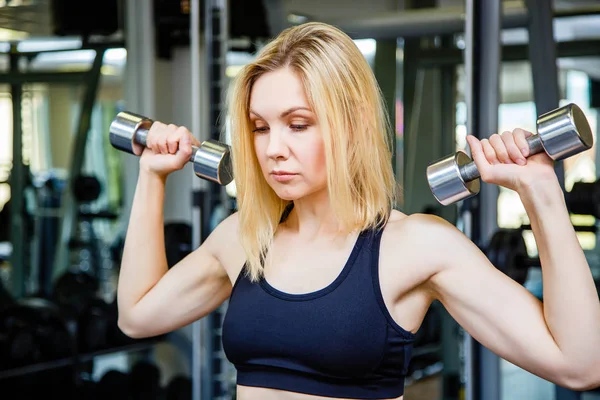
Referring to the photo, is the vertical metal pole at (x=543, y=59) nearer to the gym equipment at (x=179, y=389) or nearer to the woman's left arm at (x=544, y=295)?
the woman's left arm at (x=544, y=295)

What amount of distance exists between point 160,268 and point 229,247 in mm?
156

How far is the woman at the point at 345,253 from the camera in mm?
1000

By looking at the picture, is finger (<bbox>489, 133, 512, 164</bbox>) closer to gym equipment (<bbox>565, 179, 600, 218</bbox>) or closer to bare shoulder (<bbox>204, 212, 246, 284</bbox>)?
bare shoulder (<bbox>204, 212, 246, 284</bbox>)

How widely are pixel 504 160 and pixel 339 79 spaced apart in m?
0.27

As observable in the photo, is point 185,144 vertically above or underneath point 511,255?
above

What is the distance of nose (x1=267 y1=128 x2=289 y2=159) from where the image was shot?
1.11 m

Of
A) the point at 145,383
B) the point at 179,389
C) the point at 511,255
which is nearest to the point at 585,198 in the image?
the point at 511,255

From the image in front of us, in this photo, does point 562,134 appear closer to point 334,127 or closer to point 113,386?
point 334,127

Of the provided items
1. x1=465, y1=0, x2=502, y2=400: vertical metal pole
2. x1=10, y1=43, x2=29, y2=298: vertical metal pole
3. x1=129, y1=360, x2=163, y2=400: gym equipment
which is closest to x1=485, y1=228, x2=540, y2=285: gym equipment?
x1=465, y1=0, x2=502, y2=400: vertical metal pole

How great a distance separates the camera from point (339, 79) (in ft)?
3.62

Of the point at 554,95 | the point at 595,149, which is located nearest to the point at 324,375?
the point at 554,95

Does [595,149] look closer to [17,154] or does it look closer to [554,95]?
[554,95]

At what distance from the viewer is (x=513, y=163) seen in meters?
1.00

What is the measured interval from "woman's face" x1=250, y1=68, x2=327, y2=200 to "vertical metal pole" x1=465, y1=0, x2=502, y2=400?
1.35m
